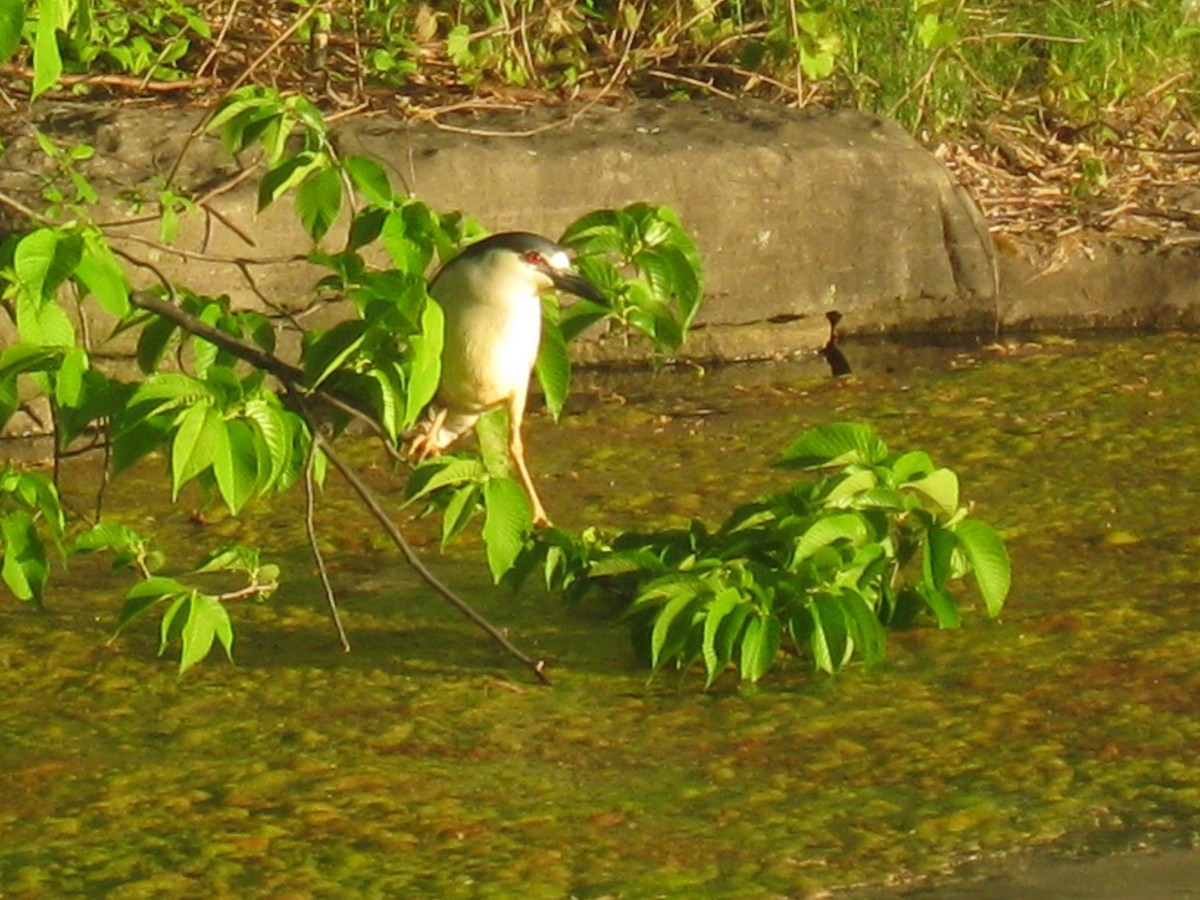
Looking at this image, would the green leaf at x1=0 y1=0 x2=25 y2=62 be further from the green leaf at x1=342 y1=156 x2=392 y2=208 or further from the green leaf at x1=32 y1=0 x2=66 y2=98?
the green leaf at x1=342 y1=156 x2=392 y2=208

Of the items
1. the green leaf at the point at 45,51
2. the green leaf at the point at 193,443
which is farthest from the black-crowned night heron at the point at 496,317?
the green leaf at the point at 45,51

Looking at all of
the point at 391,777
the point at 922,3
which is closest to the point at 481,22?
the point at 922,3

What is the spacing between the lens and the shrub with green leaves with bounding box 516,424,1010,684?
13.0 feet

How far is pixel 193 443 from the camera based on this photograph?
3240mm

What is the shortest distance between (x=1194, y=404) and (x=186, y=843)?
3564 millimetres

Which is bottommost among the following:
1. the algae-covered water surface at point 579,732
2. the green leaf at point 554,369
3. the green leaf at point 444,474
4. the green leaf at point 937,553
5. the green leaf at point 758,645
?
the algae-covered water surface at point 579,732

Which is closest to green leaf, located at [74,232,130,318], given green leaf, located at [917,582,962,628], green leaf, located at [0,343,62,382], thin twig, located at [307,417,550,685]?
green leaf, located at [0,343,62,382]

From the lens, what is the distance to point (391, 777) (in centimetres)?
368

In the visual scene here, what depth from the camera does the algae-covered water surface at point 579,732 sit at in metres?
3.34

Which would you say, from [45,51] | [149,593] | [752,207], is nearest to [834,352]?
[752,207]

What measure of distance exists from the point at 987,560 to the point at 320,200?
1333 millimetres

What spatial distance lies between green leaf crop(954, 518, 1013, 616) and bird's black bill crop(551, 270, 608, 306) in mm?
757

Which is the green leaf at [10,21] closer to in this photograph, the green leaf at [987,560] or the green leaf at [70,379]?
the green leaf at [70,379]

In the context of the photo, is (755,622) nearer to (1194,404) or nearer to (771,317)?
(1194,404)
